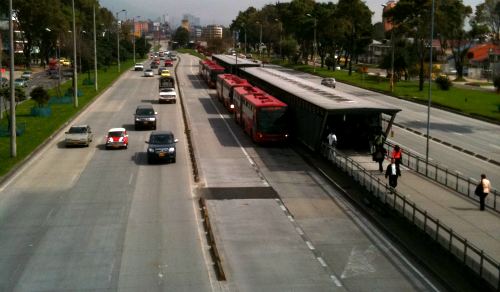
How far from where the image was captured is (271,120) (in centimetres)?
3991

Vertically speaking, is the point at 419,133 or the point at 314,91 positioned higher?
the point at 314,91

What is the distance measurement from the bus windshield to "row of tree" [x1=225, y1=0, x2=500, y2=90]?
3505 centimetres

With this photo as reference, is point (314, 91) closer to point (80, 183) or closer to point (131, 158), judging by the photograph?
point (131, 158)

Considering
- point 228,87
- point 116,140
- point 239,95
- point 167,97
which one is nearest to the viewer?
point 116,140

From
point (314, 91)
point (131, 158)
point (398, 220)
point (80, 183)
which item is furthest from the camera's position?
point (314, 91)

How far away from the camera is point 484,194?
24.0 metres

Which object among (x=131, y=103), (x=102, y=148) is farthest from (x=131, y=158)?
(x=131, y=103)

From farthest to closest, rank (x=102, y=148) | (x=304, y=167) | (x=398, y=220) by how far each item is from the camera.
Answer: (x=102, y=148) < (x=304, y=167) < (x=398, y=220)

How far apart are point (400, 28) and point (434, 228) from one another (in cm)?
7473

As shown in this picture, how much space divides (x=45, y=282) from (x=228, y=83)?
42.3 metres

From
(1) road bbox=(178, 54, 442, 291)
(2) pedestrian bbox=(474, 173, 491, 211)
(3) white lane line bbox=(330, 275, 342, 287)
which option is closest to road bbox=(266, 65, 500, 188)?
(2) pedestrian bbox=(474, 173, 491, 211)

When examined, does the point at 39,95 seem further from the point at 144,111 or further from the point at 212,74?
the point at 212,74

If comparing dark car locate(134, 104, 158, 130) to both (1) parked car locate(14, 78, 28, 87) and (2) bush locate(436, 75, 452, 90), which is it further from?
(2) bush locate(436, 75, 452, 90)

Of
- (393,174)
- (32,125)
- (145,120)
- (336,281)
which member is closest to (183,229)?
(336,281)
